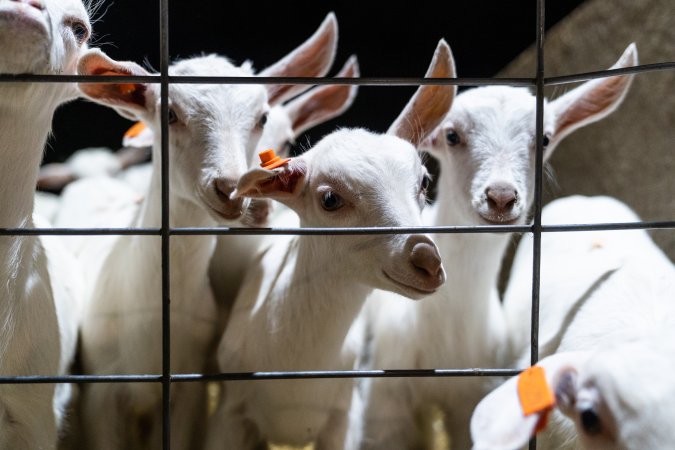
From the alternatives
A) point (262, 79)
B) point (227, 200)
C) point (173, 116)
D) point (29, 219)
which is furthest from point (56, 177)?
point (262, 79)

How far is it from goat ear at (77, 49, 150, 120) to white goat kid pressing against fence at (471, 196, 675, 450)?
47.0 inches

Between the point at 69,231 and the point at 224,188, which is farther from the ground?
the point at 224,188

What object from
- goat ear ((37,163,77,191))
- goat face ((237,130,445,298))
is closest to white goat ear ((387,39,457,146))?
goat face ((237,130,445,298))

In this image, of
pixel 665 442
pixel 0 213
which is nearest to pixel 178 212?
pixel 0 213

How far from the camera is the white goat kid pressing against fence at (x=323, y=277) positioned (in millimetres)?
1971

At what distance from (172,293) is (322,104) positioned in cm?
95

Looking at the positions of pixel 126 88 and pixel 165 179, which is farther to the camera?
pixel 126 88

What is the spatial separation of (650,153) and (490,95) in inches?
51.6

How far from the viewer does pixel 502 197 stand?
2.21 metres

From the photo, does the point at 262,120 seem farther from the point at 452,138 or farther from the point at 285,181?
the point at 452,138

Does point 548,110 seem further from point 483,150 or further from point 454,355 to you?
point 454,355

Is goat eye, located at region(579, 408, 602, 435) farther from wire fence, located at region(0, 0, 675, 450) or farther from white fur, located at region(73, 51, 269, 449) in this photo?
white fur, located at region(73, 51, 269, 449)

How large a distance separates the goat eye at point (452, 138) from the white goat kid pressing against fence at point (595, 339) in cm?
58

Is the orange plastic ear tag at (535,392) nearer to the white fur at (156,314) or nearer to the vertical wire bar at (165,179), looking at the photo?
the vertical wire bar at (165,179)
